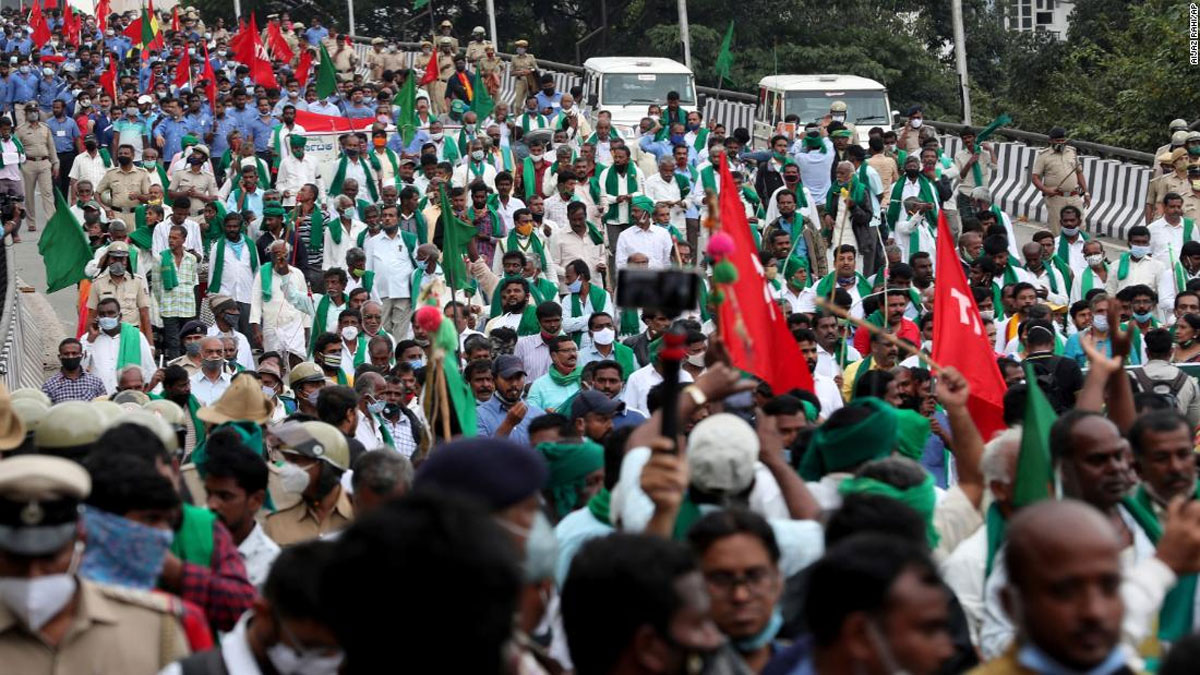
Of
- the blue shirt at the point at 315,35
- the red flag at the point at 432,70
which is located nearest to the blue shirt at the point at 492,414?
the red flag at the point at 432,70

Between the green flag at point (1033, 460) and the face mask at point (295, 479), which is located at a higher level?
the green flag at point (1033, 460)

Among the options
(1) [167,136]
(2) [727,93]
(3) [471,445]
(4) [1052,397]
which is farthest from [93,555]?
(2) [727,93]

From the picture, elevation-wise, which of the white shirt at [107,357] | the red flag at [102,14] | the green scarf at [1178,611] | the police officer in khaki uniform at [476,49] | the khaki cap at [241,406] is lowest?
the white shirt at [107,357]

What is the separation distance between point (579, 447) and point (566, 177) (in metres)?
13.3

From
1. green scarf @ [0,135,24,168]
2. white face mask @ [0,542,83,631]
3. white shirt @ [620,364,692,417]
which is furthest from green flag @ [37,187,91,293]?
white face mask @ [0,542,83,631]

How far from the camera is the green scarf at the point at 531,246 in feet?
57.7

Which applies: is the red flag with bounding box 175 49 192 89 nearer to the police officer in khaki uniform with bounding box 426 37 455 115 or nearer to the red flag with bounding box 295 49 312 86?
the red flag with bounding box 295 49 312 86

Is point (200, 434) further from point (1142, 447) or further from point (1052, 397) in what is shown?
point (1142, 447)

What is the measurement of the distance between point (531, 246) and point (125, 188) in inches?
217

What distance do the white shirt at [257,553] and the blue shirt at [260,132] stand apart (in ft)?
68.7

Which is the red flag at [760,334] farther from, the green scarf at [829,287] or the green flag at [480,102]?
the green flag at [480,102]

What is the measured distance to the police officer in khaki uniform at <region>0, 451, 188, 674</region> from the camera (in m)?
4.54

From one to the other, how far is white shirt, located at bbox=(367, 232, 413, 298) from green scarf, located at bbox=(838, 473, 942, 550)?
11842 millimetres

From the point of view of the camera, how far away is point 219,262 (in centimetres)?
1733
